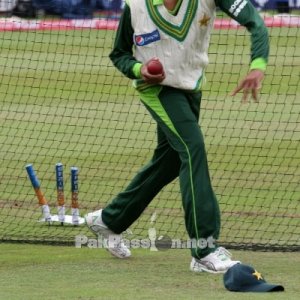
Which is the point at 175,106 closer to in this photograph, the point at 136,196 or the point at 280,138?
the point at 136,196

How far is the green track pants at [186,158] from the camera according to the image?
748 cm

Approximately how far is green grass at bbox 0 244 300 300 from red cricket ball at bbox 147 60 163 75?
49.9 inches

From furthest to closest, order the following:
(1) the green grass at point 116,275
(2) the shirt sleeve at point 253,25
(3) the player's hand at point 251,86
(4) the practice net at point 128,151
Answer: (4) the practice net at point 128,151
(2) the shirt sleeve at point 253,25
(3) the player's hand at point 251,86
(1) the green grass at point 116,275

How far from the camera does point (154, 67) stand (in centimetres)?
750

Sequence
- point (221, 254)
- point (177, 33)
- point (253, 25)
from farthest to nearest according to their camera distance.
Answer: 1. point (177, 33)
2. point (221, 254)
3. point (253, 25)

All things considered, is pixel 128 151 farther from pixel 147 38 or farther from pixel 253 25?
pixel 253 25

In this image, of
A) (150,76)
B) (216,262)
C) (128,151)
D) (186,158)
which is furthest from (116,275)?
(128,151)

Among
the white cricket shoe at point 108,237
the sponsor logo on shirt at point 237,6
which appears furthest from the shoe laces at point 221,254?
the sponsor logo on shirt at point 237,6

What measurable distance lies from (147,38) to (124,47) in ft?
0.99

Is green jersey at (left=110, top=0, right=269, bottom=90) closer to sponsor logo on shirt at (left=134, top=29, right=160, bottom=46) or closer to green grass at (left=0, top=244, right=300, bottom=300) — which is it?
sponsor logo on shirt at (left=134, top=29, right=160, bottom=46)

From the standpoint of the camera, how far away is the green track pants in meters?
7.48

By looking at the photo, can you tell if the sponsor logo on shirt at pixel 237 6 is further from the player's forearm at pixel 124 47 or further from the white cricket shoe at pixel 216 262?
the white cricket shoe at pixel 216 262

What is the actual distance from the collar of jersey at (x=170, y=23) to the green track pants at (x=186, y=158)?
0.35 m

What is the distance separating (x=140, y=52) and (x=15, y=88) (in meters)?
12.5
